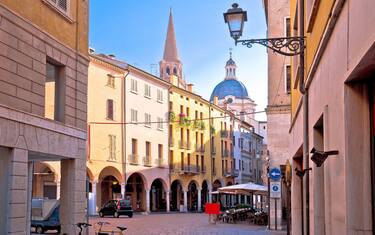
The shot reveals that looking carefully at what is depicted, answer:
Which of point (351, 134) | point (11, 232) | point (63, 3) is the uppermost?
point (63, 3)

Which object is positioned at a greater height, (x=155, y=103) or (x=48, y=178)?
(x=155, y=103)

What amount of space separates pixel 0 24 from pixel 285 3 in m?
18.4

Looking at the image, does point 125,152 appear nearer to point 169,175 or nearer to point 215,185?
point 169,175

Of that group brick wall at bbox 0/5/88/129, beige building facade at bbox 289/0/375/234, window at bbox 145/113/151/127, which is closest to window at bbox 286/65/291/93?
brick wall at bbox 0/5/88/129

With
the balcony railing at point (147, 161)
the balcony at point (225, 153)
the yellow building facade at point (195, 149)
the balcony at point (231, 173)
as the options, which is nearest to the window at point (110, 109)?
the balcony railing at point (147, 161)

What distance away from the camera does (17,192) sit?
1342cm

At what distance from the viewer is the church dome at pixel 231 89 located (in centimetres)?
12594

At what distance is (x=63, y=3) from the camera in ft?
54.1

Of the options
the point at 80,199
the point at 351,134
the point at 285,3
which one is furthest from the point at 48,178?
the point at 351,134

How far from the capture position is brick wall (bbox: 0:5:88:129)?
13.0m

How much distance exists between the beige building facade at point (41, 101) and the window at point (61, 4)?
3 cm

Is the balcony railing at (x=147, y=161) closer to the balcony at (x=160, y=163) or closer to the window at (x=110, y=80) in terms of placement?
the balcony at (x=160, y=163)

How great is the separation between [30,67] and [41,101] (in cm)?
95

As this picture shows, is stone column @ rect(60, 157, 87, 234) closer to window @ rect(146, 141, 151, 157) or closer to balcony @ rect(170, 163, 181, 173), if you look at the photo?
window @ rect(146, 141, 151, 157)
